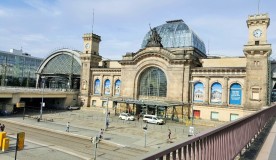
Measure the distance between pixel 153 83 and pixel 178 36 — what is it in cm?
→ 1567

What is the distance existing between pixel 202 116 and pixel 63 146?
31.4 metres

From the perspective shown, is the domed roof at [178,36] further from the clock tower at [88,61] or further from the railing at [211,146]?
the railing at [211,146]

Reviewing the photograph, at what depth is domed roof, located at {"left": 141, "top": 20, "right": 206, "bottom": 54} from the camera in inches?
2409

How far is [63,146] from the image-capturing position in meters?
28.1

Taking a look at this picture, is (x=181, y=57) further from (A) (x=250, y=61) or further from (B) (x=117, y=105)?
(B) (x=117, y=105)

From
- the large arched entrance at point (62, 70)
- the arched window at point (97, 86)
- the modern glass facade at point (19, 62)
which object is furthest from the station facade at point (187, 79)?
the modern glass facade at point (19, 62)

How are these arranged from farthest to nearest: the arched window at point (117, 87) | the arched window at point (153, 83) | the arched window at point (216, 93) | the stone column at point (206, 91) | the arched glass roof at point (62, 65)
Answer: the arched glass roof at point (62, 65), the arched window at point (117, 87), the arched window at point (153, 83), the stone column at point (206, 91), the arched window at point (216, 93)

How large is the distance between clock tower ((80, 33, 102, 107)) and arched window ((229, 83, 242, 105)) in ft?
128

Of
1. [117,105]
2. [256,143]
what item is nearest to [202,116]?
[117,105]

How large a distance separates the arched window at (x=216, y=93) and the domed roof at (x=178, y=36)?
47.4 ft

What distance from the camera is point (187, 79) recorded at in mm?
51062

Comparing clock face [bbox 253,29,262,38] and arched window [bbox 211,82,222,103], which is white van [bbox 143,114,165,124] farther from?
clock face [bbox 253,29,262,38]

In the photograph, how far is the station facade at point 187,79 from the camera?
45.2 meters

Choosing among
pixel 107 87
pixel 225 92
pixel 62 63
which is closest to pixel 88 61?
pixel 107 87
